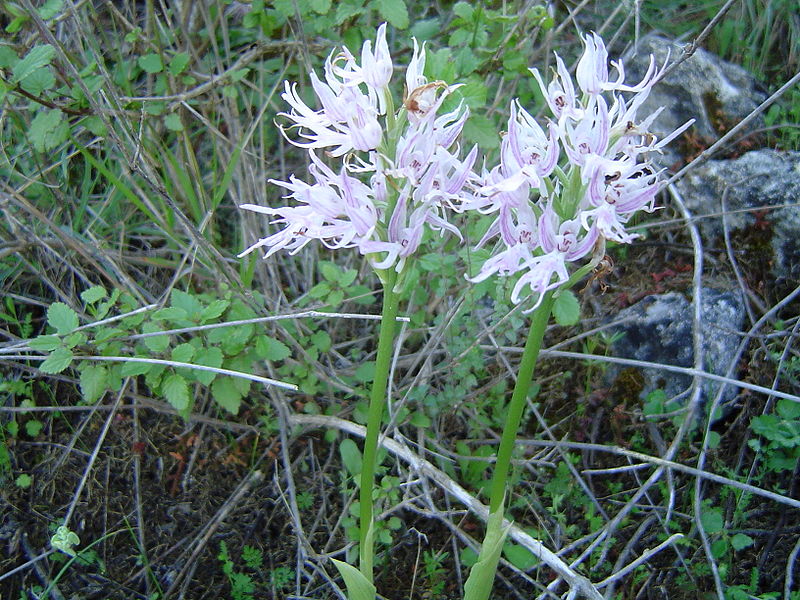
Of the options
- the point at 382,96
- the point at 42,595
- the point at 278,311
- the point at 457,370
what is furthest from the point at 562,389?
the point at 42,595

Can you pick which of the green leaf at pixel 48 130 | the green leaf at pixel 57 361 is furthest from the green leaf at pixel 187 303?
the green leaf at pixel 48 130

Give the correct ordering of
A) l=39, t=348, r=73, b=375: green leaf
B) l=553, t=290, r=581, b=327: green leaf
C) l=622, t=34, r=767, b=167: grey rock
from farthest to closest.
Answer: l=622, t=34, r=767, b=167: grey rock, l=39, t=348, r=73, b=375: green leaf, l=553, t=290, r=581, b=327: green leaf

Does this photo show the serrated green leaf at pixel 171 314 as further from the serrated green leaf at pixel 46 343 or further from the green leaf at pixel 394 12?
the green leaf at pixel 394 12

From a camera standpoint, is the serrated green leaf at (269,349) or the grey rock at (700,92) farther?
the grey rock at (700,92)

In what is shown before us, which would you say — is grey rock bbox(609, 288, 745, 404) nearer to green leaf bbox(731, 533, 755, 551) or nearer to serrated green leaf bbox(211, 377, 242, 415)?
green leaf bbox(731, 533, 755, 551)

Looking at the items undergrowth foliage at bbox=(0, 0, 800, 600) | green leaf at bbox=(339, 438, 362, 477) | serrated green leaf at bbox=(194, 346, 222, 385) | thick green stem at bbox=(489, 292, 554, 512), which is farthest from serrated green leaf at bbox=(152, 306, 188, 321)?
thick green stem at bbox=(489, 292, 554, 512)
